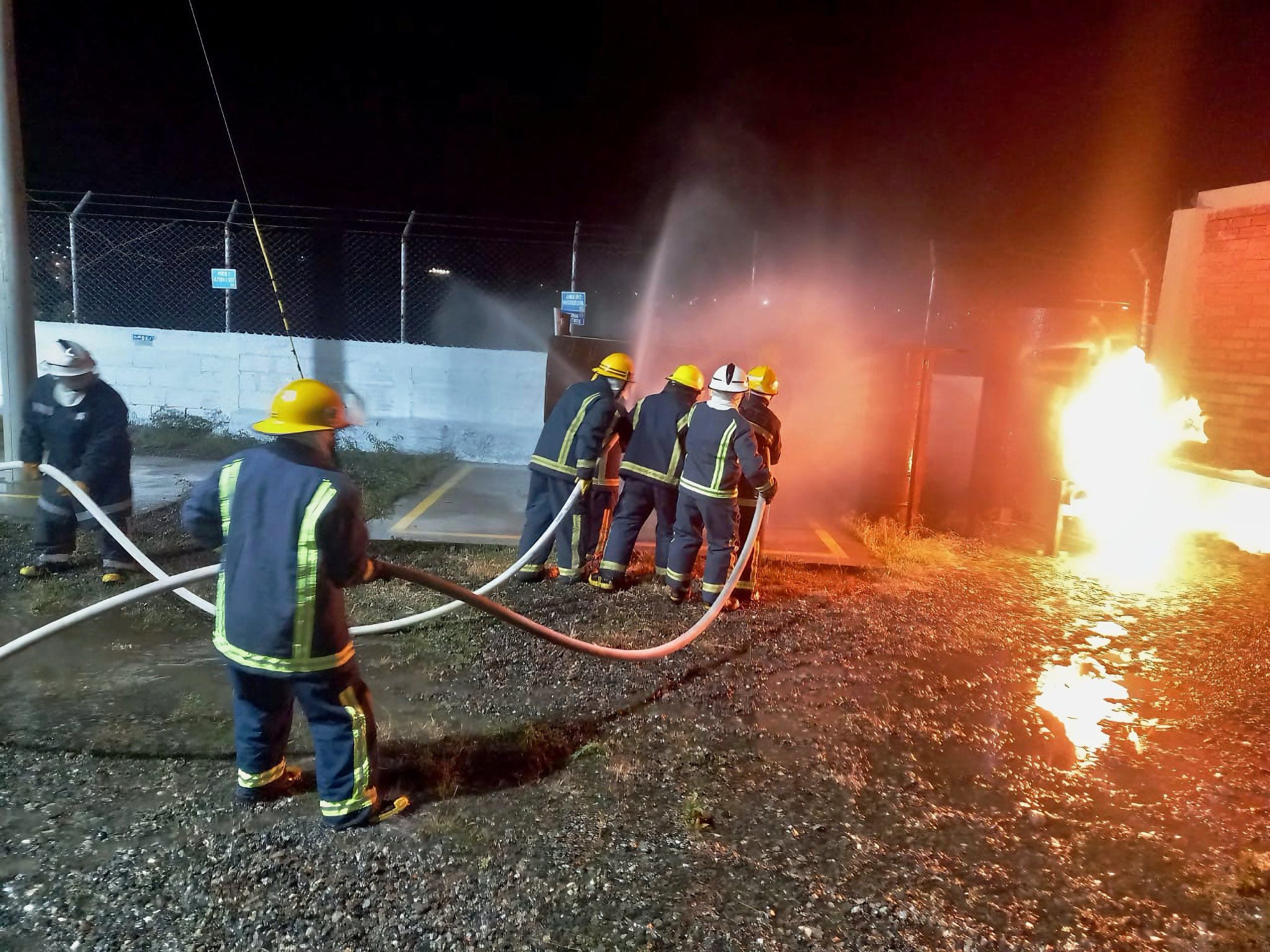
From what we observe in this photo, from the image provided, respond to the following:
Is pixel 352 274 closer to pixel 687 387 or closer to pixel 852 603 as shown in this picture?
pixel 687 387

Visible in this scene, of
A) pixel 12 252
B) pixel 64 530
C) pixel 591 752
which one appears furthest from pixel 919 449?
pixel 12 252

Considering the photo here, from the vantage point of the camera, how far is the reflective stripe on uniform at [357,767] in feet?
9.78

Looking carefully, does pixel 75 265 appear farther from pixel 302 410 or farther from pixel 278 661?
pixel 278 661

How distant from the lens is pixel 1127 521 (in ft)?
26.0

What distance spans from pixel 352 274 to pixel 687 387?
36.5 ft

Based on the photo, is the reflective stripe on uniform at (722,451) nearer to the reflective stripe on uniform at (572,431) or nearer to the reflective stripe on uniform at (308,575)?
the reflective stripe on uniform at (572,431)

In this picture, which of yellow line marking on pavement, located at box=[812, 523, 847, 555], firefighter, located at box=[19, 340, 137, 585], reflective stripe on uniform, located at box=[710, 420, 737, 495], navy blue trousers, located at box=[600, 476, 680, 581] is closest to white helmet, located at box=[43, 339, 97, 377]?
firefighter, located at box=[19, 340, 137, 585]

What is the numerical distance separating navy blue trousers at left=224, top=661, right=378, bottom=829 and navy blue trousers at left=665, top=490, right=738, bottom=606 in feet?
9.68

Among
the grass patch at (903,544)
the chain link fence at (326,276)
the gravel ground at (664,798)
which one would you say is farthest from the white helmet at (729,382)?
the chain link fence at (326,276)

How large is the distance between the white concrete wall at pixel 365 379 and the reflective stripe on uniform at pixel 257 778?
305 inches

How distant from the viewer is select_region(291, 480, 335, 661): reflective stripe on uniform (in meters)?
2.83

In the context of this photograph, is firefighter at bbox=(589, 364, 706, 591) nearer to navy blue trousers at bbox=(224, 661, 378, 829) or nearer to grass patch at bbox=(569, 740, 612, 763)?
grass patch at bbox=(569, 740, 612, 763)

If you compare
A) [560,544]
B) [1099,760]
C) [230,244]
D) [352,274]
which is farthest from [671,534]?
[352,274]

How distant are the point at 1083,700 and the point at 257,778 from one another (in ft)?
13.9
